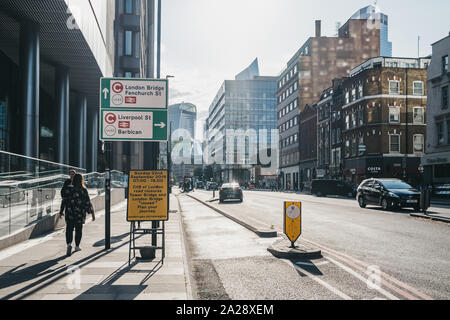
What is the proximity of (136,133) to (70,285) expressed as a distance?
3.74 meters

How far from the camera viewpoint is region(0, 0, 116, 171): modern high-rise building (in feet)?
61.1

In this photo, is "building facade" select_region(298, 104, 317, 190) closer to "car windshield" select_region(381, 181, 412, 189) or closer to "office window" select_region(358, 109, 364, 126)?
"office window" select_region(358, 109, 364, 126)

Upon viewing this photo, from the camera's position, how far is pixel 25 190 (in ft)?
34.5

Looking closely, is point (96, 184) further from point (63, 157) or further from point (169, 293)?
point (169, 293)

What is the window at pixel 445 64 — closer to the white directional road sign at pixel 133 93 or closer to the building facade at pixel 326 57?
the white directional road sign at pixel 133 93

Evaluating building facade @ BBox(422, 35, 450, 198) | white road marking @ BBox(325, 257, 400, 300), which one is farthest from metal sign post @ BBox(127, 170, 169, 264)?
building facade @ BBox(422, 35, 450, 198)

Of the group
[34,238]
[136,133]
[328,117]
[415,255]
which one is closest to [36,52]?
[34,238]

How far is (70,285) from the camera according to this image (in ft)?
18.3

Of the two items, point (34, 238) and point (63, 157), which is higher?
point (63, 157)

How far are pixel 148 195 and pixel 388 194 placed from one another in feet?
49.9

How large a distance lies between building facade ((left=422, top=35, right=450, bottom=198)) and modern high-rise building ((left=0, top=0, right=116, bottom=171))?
95.6ft

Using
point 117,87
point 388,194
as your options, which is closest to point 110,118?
point 117,87

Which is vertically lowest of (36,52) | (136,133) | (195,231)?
(195,231)

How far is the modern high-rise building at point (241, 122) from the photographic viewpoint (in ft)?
395
